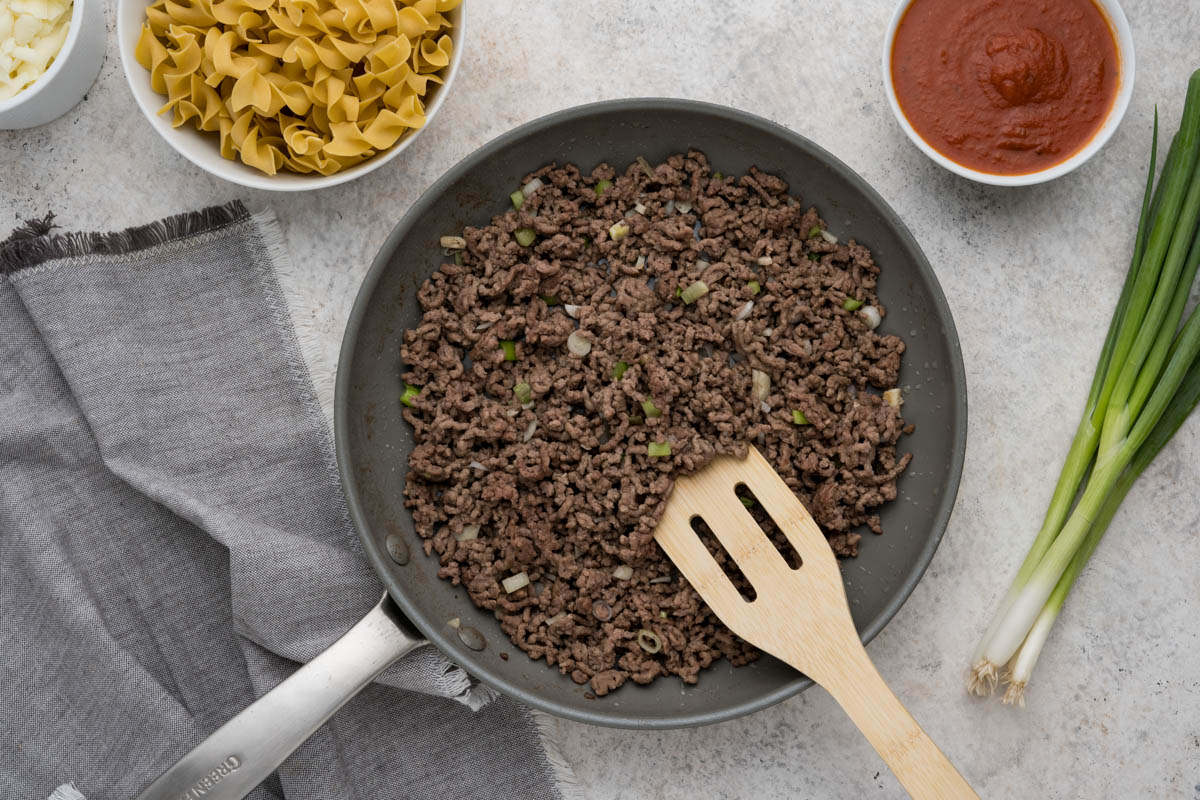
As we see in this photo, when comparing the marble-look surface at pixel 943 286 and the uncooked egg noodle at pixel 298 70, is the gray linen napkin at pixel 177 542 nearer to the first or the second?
the marble-look surface at pixel 943 286

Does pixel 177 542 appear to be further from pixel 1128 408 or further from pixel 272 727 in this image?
pixel 1128 408

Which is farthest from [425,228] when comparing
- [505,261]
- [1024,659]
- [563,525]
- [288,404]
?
[1024,659]

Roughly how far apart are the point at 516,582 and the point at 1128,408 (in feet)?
5.00

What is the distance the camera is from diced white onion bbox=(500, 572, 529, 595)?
2.26 meters

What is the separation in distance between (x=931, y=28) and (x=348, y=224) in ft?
4.94

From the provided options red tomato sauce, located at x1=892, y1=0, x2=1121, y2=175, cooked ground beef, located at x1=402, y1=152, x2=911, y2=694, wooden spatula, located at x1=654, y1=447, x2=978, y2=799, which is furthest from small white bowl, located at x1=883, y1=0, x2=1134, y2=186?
wooden spatula, located at x1=654, y1=447, x2=978, y2=799

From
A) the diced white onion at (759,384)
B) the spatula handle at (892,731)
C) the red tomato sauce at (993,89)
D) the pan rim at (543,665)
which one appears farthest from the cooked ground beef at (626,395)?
the red tomato sauce at (993,89)

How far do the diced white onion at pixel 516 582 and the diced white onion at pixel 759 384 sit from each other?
69cm

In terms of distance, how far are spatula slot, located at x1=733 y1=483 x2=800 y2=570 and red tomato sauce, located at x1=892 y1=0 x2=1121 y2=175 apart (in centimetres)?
93

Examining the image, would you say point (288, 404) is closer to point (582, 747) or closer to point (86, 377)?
point (86, 377)

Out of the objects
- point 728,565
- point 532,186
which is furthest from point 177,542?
point 728,565

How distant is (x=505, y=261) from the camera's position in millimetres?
2311

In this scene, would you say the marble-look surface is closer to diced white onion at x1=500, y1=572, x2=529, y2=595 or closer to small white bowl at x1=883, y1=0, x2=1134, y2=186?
small white bowl at x1=883, y1=0, x2=1134, y2=186

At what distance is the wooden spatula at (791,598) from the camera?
1994 mm
